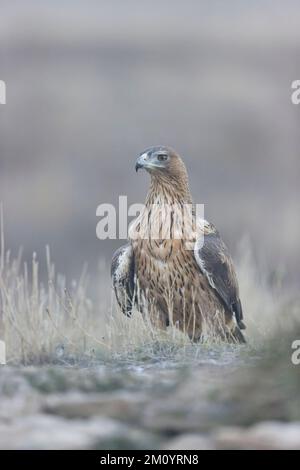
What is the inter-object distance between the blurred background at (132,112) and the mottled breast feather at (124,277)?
9.91 metres

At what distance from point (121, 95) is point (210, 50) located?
2325 millimetres

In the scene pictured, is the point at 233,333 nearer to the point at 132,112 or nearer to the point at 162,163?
the point at 162,163

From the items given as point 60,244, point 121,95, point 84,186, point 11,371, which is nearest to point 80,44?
point 121,95

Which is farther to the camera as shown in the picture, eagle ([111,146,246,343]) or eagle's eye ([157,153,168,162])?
eagle's eye ([157,153,168,162])

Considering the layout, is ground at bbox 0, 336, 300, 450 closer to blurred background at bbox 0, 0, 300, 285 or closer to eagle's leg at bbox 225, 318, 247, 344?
eagle's leg at bbox 225, 318, 247, 344

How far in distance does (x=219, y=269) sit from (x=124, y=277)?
760 mm

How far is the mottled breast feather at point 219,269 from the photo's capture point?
9.90m

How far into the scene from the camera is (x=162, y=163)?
10.3 m

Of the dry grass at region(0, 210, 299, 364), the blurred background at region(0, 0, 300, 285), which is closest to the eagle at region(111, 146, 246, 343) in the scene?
the dry grass at region(0, 210, 299, 364)

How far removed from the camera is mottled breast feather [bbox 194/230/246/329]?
9.90 m

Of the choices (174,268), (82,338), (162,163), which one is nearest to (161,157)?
(162,163)

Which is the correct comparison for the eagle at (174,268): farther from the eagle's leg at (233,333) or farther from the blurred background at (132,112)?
the blurred background at (132,112)

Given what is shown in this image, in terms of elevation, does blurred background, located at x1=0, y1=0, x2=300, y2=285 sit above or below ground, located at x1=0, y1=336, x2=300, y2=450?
above

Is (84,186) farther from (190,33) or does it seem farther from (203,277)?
(203,277)
